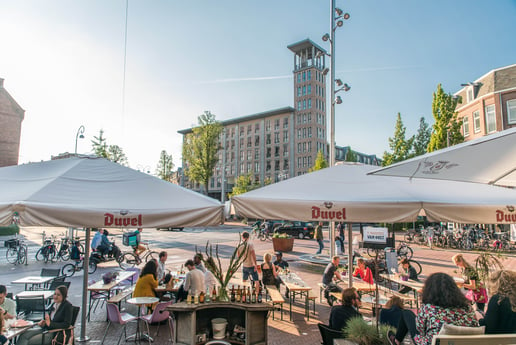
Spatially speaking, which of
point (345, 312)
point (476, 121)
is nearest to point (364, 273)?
point (345, 312)

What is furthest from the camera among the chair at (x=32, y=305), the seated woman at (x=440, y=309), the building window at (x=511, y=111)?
the building window at (x=511, y=111)

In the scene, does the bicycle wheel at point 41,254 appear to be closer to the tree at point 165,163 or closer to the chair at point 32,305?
the chair at point 32,305

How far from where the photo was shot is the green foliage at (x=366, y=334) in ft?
13.3

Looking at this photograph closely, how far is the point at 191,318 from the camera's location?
505cm

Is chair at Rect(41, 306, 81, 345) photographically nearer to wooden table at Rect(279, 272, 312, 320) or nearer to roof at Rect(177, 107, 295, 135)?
wooden table at Rect(279, 272, 312, 320)

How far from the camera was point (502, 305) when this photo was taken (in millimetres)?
3500

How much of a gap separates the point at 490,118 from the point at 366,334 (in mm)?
32632

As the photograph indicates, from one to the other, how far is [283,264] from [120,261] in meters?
8.86

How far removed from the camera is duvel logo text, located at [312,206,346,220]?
14.6 feet

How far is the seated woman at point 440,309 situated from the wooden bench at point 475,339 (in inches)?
10.3

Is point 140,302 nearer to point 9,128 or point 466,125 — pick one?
point 466,125

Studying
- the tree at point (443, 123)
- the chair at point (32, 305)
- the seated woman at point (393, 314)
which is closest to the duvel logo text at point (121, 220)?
the chair at point (32, 305)

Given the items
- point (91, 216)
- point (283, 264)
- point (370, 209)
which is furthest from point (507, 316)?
point (283, 264)

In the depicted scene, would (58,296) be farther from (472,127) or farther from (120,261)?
(472,127)
